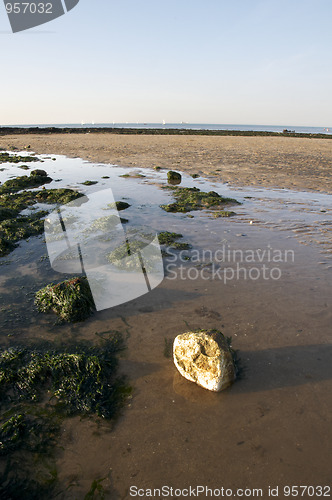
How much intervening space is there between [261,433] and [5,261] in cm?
597

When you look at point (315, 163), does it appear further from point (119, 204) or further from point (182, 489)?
point (182, 489)

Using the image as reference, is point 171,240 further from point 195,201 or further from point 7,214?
point 7,214

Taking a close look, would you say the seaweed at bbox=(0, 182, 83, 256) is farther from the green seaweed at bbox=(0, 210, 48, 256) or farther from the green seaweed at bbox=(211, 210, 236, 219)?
the green seaweed at bbox=(211, 210, 236, 219)

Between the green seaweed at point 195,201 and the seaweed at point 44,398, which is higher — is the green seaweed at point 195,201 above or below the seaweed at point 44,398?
below

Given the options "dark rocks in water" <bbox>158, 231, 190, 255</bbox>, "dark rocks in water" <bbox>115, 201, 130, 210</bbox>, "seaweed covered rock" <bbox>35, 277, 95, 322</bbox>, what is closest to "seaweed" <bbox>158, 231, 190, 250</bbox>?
"dark rocks in water" <bbox>158, 231, 190, 255</bbox>

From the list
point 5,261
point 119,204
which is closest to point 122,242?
point 5,261

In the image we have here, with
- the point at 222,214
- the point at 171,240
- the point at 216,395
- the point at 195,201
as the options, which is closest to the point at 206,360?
the point at 216,395

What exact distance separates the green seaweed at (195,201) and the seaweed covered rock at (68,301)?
5853 millimetres

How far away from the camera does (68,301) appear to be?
472 centimetres

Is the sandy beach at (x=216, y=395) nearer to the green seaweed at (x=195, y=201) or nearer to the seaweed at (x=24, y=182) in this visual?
the green seaweed at (x=195, y=201)

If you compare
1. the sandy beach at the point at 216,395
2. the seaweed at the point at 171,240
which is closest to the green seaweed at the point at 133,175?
the seaweed at the point at 171,240

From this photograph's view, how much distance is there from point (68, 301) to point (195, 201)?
7390 mm

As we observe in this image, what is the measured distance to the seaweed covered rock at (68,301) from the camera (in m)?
4.66

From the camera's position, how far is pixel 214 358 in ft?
10.8
